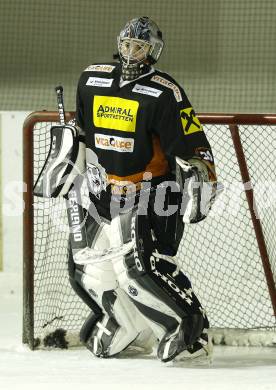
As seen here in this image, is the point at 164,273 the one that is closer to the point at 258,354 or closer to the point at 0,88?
the point at 258,354

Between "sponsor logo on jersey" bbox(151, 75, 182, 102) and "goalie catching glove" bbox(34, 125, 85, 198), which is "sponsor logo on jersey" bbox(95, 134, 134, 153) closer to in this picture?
"goalie catching glove" bbox(34, 125, 85, 198)

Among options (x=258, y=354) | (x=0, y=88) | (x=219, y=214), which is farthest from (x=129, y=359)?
(x=0, y=88)

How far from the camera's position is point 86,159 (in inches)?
152

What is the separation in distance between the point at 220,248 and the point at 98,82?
4.72 feet

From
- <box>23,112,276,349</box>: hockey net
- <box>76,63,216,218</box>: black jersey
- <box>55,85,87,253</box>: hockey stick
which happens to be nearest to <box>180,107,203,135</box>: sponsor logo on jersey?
<box>76,63,216,218</box>: black jersey

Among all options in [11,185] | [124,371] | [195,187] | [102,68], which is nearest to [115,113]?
[102,68]

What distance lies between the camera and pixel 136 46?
3703 mm

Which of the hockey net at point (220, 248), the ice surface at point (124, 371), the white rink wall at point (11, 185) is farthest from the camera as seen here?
the white rink wall at point (11, 185)

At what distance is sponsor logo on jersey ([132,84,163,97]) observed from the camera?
3.64 m

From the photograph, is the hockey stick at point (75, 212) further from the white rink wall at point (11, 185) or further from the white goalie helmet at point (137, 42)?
the white rink wall at point (11, 185)

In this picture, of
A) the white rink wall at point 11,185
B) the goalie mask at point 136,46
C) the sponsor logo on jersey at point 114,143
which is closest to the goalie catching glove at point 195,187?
the sponsor logo on jersey at point 114,143

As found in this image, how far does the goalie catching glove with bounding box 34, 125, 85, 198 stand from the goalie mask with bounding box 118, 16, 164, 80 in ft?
1.00

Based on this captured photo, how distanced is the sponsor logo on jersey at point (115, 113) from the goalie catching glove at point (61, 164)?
0.40 feet

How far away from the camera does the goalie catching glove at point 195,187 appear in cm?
360
